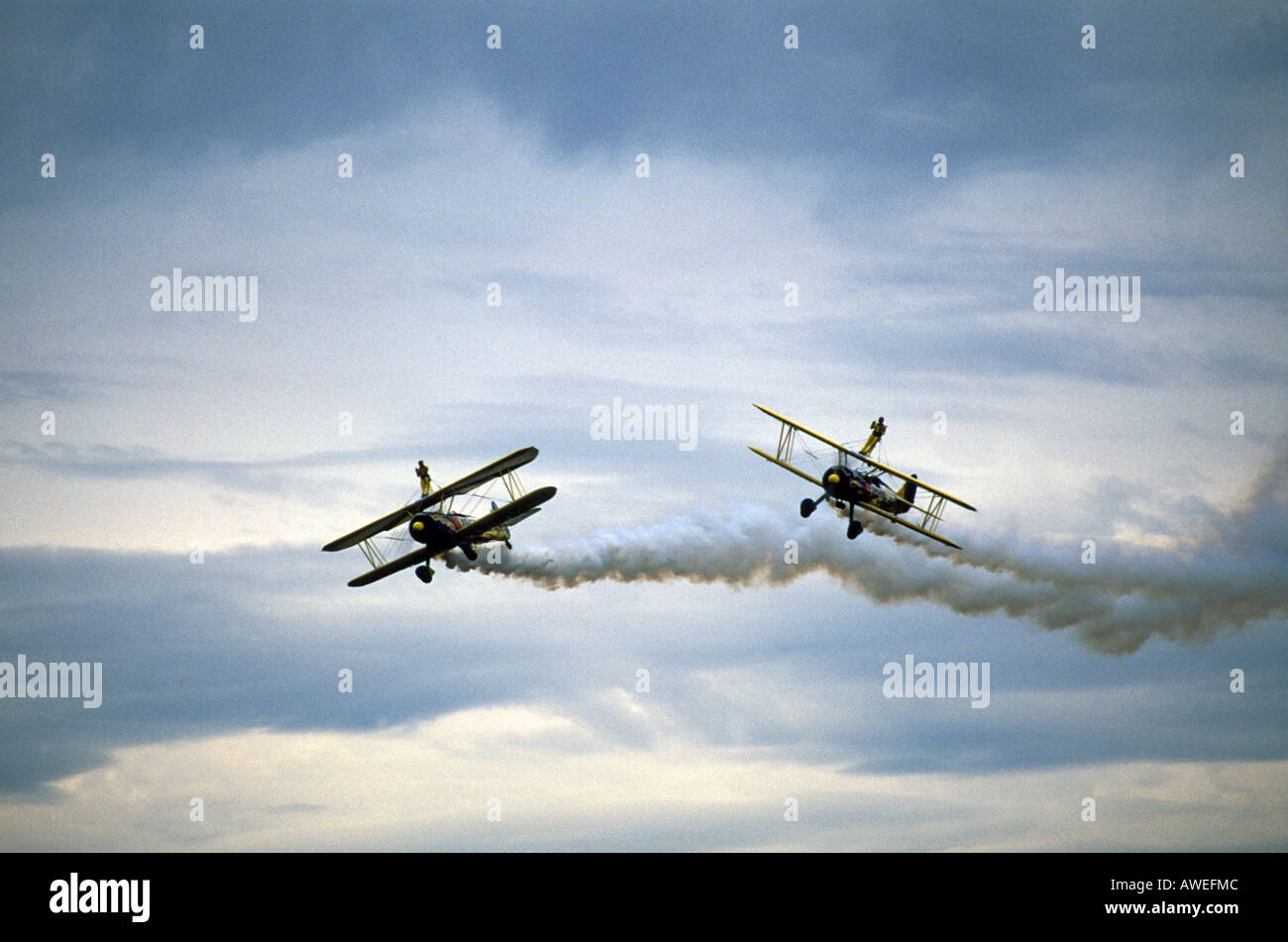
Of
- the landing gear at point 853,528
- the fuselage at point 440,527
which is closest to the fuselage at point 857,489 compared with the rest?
the landing gear at point 853,528

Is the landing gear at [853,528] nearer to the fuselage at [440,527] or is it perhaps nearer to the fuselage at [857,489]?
the fuselage at [857,489]

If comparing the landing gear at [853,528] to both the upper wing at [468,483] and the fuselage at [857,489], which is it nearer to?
the fuselage at [857,489]

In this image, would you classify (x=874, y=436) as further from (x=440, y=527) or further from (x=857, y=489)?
(x=440, y=527)

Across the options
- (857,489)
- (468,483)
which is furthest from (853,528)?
(468,483)

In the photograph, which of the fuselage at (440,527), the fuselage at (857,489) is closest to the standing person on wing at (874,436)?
the fuselage at (857,489)

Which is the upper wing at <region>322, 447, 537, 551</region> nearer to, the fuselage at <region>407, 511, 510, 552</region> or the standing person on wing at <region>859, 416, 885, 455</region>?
the fuselage at <region>407, 511, 510, 552</region>

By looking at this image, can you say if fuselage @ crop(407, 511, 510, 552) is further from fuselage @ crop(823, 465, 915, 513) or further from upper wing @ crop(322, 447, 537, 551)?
fuselage @ crop(823, 465, 915, 513)

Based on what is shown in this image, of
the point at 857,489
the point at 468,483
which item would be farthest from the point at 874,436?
the point at 468,483

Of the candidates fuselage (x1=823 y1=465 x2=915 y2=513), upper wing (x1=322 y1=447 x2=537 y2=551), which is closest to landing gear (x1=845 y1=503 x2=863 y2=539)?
fuselage (x1=823 y1=465 x2=915 y2=513)

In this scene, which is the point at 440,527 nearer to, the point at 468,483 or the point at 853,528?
the point at 468,483

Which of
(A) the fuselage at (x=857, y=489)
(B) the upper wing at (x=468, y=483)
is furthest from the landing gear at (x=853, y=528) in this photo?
(B) the upper wing at (x=468, y=483)

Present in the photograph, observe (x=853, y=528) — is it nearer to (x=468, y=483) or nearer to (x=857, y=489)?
(x=857, y=489)

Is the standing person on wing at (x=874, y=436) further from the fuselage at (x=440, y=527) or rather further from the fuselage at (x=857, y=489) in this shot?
the fuselage at (x=440, y=527)
